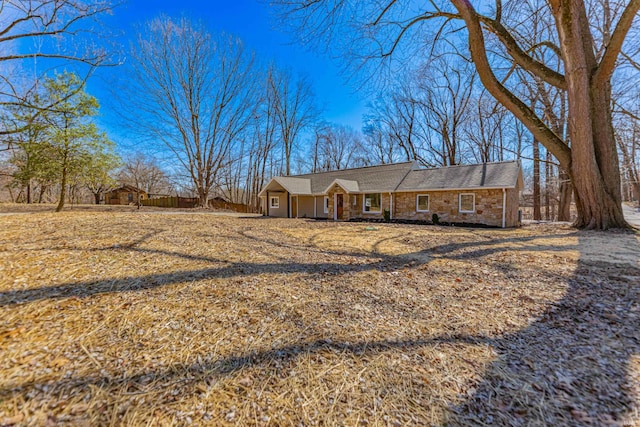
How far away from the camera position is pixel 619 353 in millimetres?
2078

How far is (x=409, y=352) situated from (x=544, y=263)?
403 cm

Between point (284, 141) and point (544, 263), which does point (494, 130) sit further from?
point (544, 263)

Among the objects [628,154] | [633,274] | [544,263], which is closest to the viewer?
[633,274]

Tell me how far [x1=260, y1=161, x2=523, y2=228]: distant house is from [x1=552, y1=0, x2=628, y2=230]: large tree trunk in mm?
3308

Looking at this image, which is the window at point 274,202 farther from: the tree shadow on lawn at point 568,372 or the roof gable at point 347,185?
the tree shadow on lawn at point 568,372

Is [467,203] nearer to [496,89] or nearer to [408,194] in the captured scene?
[408,194]

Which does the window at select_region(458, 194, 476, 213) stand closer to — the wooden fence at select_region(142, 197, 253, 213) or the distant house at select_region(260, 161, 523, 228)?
the distant house at select_region(260, 161, 523, 228)

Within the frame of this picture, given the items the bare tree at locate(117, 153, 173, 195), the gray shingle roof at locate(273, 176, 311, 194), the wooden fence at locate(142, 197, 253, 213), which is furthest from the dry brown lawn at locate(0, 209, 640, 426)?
the bare tree at locate(117, 153, 173, 195)

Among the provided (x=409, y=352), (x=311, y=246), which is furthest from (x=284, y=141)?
(x=409, y=352)

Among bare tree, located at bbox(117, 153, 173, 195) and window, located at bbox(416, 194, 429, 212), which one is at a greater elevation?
bare tree, located at bbox(117, 153, 173, 195)

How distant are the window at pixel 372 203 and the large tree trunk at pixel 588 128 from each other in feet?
30.1

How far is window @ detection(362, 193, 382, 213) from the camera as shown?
16402mm

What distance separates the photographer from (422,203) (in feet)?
48.3

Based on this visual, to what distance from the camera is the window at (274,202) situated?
20189mm
